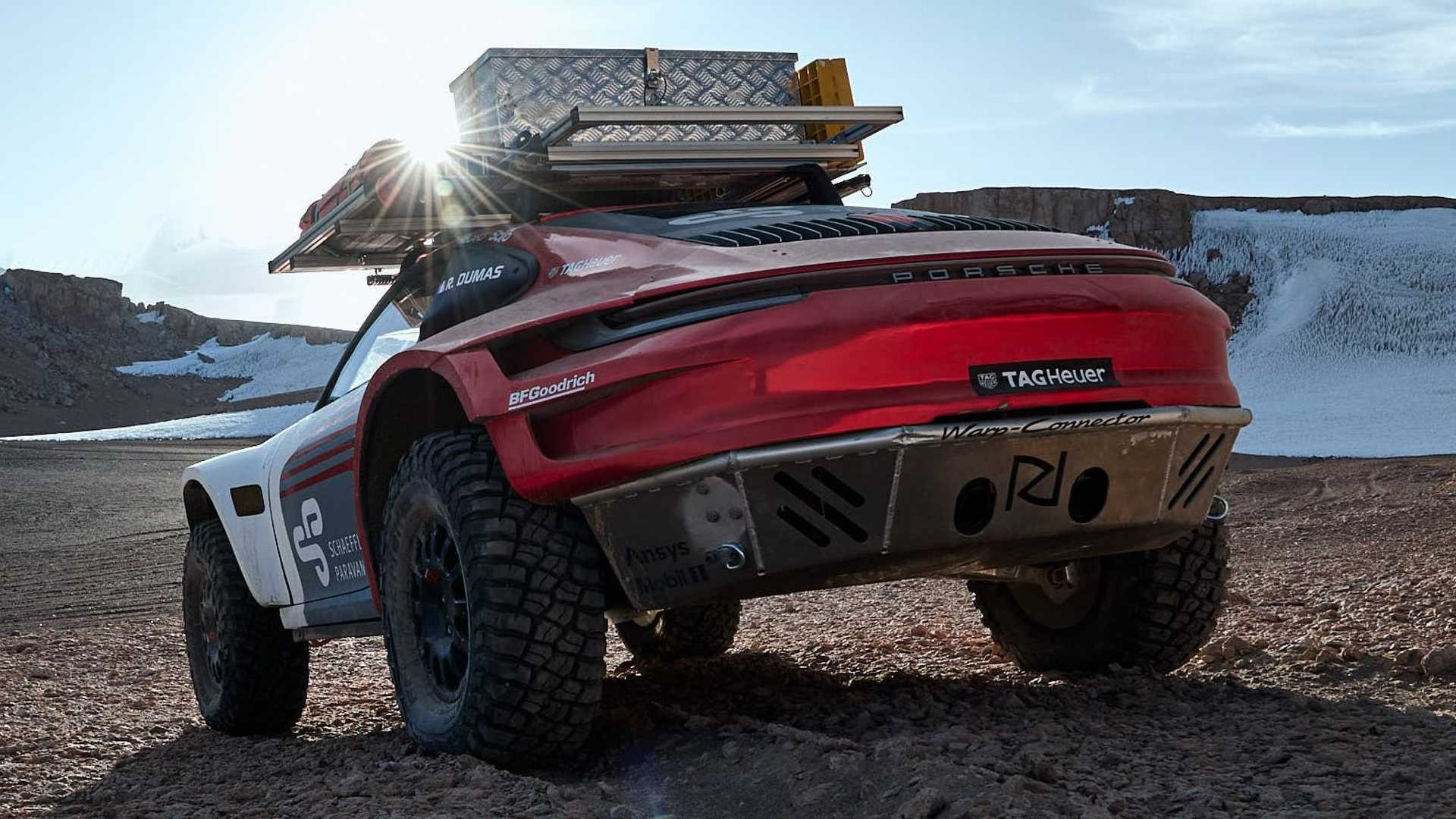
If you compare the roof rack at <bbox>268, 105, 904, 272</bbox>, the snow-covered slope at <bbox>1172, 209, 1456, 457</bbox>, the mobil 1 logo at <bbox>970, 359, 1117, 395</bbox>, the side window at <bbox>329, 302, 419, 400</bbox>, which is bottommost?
the snow-covered slope at <bbox>1172, 209, 1456, 457</bbox>

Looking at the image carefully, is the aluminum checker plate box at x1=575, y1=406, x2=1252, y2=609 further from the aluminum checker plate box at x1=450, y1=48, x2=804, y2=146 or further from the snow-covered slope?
the snow-covered slope

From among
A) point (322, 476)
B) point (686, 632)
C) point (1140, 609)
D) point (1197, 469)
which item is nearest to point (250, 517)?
point (322, 476)

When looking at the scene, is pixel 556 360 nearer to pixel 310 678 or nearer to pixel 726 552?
pixel 726 552

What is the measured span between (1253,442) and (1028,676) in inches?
982

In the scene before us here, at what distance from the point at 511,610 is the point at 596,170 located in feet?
4.76

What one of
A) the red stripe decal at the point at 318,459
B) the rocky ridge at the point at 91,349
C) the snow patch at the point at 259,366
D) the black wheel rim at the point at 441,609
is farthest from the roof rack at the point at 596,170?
the snow patch at the point at 259,366

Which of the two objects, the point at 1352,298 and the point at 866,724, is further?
the point at 1352,298

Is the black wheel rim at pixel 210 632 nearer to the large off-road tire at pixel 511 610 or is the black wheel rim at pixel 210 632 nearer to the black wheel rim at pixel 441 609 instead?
the black wheel rim at pixel 441 609

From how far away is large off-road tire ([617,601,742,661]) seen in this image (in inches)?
239

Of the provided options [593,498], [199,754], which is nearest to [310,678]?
[199,754]

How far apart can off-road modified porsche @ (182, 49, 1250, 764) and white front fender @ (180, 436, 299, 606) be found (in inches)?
25.3

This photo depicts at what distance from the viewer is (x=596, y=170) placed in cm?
420

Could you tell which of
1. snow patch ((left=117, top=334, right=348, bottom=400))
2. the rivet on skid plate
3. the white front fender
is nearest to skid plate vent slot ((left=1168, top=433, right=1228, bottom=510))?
the rivet on skid plate

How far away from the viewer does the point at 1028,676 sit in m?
4.66
